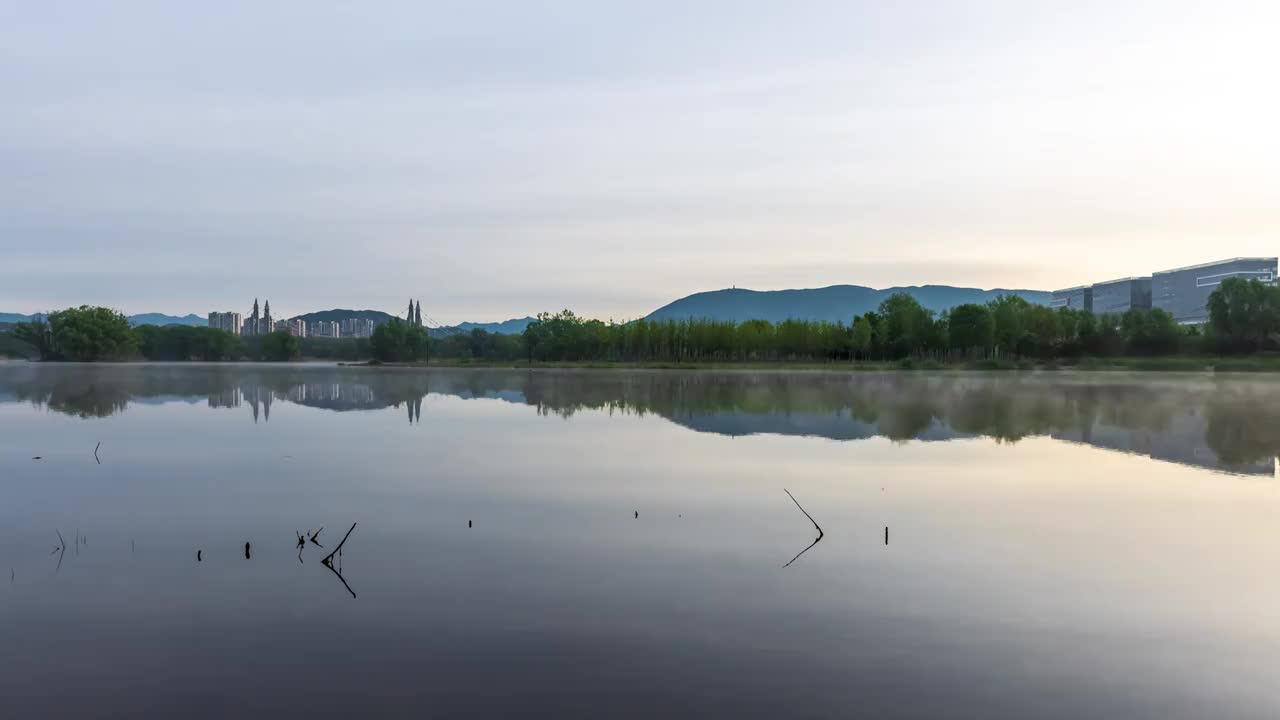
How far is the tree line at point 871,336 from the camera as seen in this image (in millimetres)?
107250

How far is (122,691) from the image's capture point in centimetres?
634

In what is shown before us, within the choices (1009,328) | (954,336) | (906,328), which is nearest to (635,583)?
(954,336)

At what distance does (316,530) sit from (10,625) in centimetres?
422

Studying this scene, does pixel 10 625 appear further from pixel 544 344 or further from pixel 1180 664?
pixel 544 344

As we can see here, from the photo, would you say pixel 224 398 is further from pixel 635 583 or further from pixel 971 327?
pixel 971 327

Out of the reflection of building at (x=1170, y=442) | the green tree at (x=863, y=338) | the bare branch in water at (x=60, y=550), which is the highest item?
the green tree at (x=863, y=338)

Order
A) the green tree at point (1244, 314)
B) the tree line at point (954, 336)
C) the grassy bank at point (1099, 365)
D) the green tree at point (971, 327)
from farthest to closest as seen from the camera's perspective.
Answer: the tree line at point (954, 336)
the green tree at point (1244, 314)
the green tree at point (971, 327)
the grassy bank at point (1099, 365)

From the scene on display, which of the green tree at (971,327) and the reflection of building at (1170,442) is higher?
the green tree at (971,327)

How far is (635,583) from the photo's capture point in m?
9.07

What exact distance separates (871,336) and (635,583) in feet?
370

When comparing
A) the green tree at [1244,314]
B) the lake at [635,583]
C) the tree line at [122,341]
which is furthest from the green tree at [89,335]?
the green tree at [1244,314]

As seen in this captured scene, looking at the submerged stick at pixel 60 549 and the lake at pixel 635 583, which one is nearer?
the lake at pixel 635 583

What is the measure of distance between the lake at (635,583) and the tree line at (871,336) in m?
94.7

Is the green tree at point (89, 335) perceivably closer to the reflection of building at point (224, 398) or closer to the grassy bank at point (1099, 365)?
the grassy bank at point (1099, 365)
